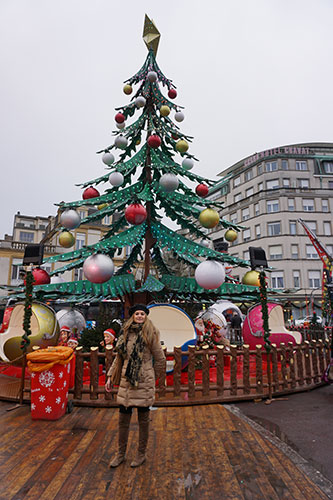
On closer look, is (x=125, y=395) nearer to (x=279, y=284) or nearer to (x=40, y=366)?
(x=40, y=366)

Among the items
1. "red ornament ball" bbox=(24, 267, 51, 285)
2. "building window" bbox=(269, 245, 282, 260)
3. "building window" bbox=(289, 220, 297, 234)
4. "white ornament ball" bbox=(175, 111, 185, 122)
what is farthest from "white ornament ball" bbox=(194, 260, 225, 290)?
"building window" bbox=(289, 220, 297, 234)

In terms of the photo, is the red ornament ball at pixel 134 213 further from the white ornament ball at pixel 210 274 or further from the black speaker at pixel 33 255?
the black speaker at pixel 33 255

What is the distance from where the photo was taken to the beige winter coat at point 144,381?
3752 mm

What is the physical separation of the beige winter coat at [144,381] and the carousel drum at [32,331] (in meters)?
5.15

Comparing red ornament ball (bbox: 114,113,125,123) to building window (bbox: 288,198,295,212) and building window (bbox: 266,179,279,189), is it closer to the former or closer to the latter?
building window (bbox: 288,198,295,212)

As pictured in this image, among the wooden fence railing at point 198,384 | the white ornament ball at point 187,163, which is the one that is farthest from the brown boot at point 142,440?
the white ornament ball at point 187,163

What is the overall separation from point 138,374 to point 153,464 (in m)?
1.05

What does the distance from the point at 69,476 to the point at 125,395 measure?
0.98m

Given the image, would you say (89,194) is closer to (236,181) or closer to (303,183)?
(303,183)

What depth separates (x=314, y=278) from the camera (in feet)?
120

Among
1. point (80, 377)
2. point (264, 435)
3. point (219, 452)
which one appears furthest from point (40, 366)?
point (264, 435)

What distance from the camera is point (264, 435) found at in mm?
4578

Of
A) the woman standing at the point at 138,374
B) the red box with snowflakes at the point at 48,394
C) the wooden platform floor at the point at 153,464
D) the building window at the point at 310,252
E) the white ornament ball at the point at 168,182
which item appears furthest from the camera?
the building window at the point at 310,252

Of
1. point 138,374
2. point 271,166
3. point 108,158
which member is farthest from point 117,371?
point 271,166
